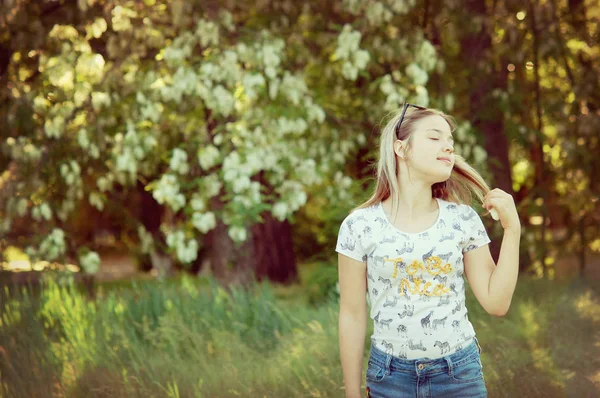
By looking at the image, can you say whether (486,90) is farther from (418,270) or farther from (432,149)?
(418,270)

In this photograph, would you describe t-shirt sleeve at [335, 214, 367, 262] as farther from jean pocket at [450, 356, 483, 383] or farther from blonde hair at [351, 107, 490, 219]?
jean pocket at [450, 356, 483, 383]

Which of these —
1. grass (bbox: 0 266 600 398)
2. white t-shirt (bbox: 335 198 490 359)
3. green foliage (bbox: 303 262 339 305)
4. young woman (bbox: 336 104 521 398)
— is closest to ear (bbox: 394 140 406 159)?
young woman (bbox: 336 104 521 398)

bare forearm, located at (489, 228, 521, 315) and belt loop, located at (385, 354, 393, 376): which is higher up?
bare forearm, located at (489, 228, 521, 315)

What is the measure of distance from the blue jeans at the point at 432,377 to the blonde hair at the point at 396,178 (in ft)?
1.82

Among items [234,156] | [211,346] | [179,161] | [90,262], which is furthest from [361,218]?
[90,262]

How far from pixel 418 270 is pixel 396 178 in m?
0.42

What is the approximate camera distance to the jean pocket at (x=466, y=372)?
288 cm

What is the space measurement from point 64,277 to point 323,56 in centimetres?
335

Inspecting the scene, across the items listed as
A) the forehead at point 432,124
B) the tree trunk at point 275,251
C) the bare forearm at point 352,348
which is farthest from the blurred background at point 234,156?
the forehead at point 432,124

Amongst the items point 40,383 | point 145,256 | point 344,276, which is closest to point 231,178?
point 40,383

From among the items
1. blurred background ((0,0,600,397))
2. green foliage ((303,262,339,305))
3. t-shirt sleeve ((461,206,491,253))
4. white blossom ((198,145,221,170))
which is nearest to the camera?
t-shirt sleeve ((461,206,491,253))

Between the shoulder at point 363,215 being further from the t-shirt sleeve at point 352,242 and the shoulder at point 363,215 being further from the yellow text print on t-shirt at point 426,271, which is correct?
the yellow text print on t-shirt at point 426,271

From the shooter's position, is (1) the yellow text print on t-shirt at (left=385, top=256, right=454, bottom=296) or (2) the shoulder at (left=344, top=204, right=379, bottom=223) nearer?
(1) the yellow text print on t-shirt at (left=385, top=256, right=454, bottom=296)

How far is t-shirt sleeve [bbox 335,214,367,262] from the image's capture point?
9.89ft
